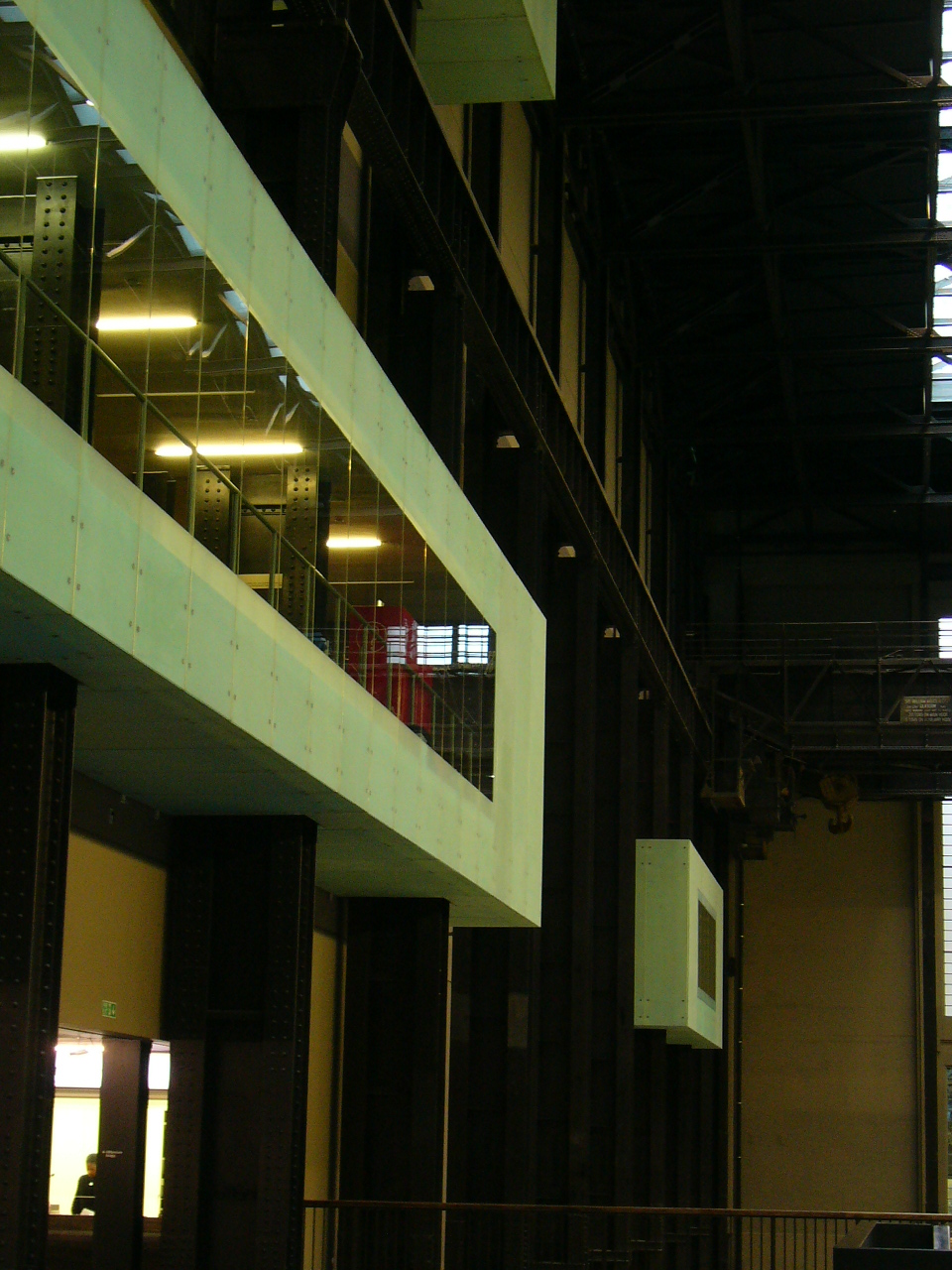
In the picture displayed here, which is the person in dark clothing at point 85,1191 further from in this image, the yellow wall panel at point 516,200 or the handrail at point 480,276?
the yellow wall panel at point 516,200

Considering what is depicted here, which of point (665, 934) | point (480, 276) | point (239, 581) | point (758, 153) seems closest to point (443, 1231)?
point (239, 581)

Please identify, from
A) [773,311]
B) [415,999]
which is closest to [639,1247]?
[415,999]

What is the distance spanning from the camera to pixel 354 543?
18.5m

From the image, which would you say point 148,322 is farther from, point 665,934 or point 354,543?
point 665,934

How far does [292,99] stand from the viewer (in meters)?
19.7

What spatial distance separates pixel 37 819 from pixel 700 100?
88.1 ft

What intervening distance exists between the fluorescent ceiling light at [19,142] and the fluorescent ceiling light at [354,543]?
6.67 m

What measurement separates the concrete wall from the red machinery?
328cm

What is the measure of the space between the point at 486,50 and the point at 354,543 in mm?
10971

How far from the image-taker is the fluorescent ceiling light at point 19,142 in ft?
36.9

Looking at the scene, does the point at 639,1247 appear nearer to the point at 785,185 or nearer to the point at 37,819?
the point at 785,185

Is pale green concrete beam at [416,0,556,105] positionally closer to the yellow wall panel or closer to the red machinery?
the yellow wall panel

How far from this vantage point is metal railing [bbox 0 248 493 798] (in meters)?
12.3

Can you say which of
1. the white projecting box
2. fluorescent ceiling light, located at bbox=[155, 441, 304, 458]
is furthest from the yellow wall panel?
the white projecting box
